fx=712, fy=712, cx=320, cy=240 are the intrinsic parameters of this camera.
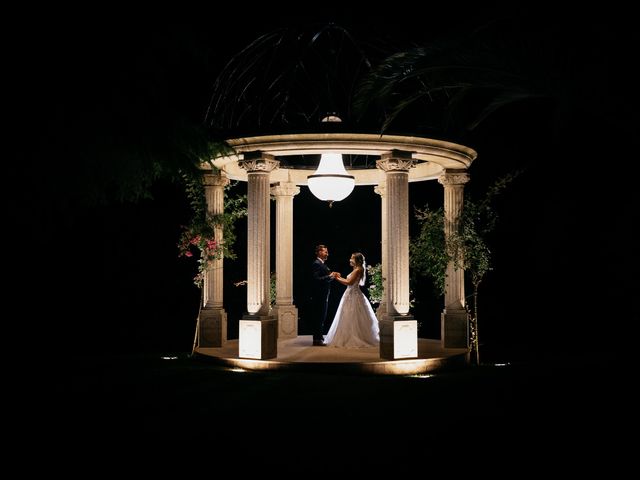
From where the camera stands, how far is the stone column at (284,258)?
17.5 metres

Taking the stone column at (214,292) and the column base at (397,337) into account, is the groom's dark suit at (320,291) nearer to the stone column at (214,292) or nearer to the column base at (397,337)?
the stone column at (214,292)

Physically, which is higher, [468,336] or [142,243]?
[142,243]

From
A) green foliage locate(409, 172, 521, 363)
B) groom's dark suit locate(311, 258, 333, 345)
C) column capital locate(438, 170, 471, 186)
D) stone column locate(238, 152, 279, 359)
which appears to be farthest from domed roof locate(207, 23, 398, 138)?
groom's dark suit locate(311, 258, 333, 345)

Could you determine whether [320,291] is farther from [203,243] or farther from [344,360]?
[344,360]

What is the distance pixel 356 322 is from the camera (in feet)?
50.0

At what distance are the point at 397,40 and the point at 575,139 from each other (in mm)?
8813

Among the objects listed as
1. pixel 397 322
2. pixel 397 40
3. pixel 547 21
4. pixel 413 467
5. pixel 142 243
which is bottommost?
pixel 413 467

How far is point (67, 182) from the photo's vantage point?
404 inches

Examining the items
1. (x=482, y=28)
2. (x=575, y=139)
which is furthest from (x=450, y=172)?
(x=575, y=139)

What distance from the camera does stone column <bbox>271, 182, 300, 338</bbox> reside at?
17547 mm

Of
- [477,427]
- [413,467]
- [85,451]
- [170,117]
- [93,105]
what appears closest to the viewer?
[413,467]

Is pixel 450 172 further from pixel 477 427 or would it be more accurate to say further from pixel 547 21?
pixel 477 427

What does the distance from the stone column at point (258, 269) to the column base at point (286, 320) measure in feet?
13.5

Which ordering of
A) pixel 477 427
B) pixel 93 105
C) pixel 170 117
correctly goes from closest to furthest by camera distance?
pixel 477 427 < pixel 93 105 < pixel 170 117
